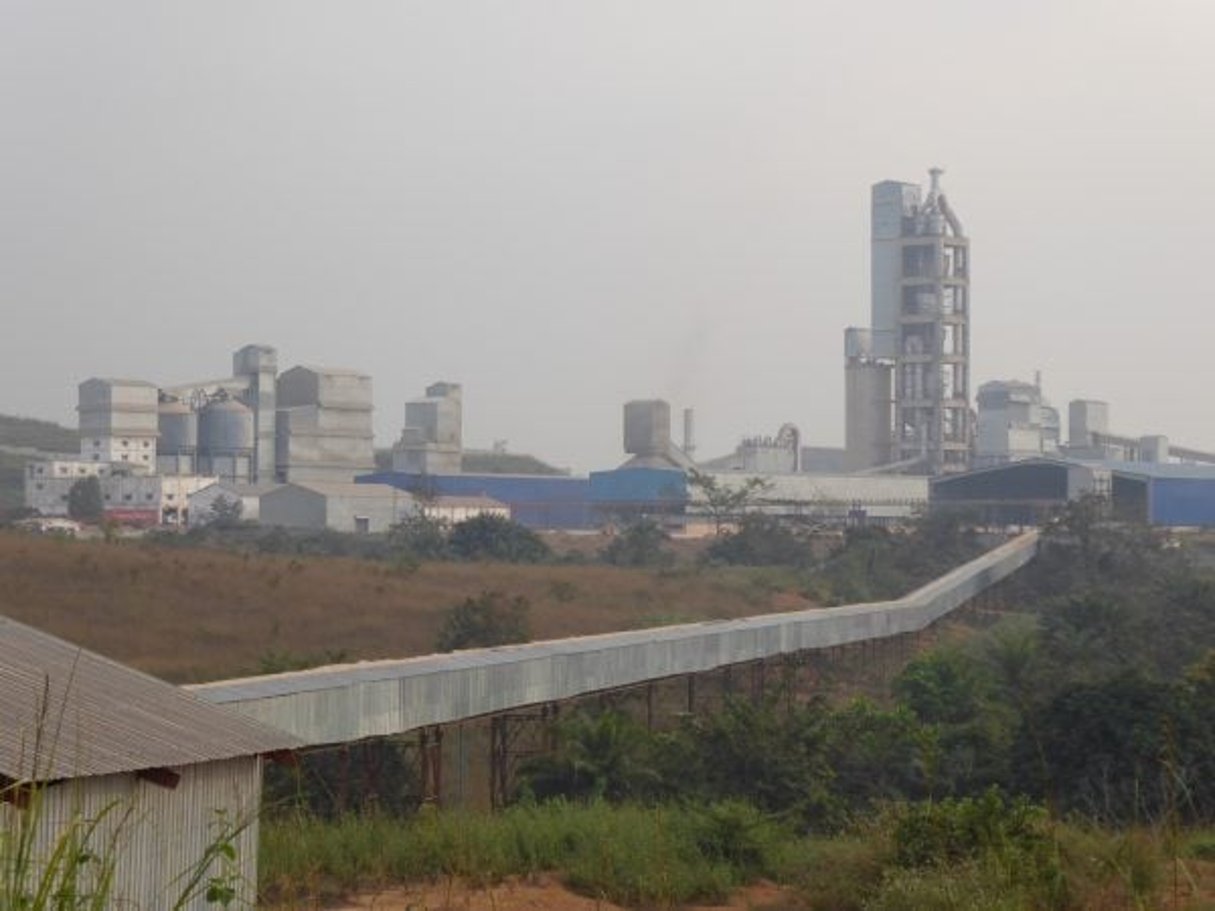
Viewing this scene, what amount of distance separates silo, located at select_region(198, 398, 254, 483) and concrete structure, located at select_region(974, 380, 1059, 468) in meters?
34.9

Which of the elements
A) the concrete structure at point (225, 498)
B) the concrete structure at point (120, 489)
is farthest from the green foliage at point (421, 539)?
the concrete structure at point (120, 489)

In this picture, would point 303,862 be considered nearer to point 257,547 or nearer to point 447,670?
point 447,670

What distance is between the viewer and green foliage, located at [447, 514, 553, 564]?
194 feet

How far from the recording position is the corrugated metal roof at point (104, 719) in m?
8.88

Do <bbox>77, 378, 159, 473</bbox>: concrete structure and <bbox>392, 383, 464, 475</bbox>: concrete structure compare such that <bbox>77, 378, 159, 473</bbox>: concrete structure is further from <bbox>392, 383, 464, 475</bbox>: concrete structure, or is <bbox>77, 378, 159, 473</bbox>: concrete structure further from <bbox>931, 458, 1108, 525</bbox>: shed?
<bbox>931, 458, 1108, 525</bbox>: shed

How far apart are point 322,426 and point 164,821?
252 feet

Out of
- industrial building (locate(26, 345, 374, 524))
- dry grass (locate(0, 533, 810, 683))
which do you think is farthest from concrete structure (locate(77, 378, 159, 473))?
dry grass (locate(0, 533, 810, 683))

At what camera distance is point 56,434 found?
4783 inches

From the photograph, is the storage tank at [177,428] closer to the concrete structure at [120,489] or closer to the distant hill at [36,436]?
the concrete structure at [120,489]

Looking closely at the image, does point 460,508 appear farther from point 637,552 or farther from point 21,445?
point 21,445

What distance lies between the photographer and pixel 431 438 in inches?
3696

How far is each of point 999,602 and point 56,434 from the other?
268 feet

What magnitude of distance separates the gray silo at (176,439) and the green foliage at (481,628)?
51.9 m

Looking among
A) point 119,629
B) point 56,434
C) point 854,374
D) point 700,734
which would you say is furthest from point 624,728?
→ point 56,434
